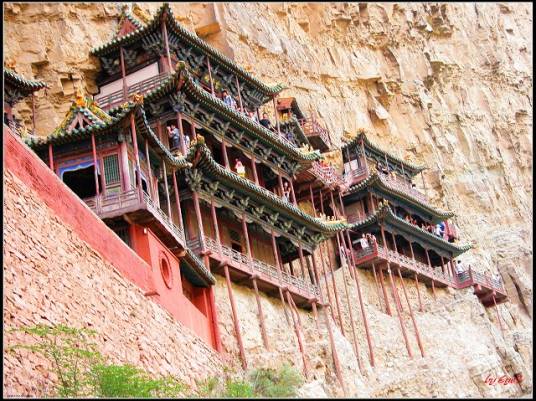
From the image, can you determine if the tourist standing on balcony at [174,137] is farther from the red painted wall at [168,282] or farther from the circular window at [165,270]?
the circular window at [165,270]

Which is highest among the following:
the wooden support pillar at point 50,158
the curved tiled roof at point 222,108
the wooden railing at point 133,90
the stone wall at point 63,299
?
the wooden railing at point 133,90

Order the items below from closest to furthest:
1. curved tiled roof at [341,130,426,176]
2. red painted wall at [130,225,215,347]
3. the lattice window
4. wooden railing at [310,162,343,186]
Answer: red painted wall at [130,225,215,347], the lattice window, wooden railing at [310,162,343,186], curved tiled roof at [341,130,426,176]

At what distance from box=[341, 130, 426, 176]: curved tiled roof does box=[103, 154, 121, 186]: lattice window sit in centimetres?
2148

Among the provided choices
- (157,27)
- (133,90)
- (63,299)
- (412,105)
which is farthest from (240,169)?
(412,105)

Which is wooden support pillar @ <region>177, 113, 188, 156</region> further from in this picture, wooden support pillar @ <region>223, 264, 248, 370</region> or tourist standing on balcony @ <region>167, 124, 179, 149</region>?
wooden support pillar @ <region>223, 264, 248, 370</region>

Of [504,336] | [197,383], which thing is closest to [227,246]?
[197,383]

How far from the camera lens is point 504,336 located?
41312 mm

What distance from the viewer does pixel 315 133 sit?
40781 millimetres

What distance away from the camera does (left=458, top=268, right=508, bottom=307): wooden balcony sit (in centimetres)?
4178

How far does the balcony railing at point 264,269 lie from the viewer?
2675 centimetres

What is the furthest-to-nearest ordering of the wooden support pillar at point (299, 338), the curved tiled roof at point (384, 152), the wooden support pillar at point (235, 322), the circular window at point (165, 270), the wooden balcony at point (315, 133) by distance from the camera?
the curved tiled roof at point (384, 152) < the wooden balcony at point (315, 133) < the wooden support pillar at point (299, 338) < the wooden support pillar at point (235, 322) < the circular window at point (165, 270)

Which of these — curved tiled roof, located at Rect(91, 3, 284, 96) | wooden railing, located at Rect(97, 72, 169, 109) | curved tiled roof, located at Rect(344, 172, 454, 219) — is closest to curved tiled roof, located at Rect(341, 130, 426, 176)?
curved tiled roof, located at Rect(344, 172, 454, 219)

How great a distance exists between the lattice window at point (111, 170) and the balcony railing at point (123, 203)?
1.71ft

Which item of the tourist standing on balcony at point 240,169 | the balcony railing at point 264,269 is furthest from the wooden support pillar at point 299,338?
the tourist standing on balcony at point 240,169
